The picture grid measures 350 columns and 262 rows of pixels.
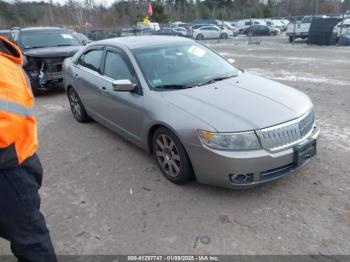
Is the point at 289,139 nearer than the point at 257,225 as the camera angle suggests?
No

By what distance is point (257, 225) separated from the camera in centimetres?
270

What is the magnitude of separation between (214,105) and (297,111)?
0.87 meters

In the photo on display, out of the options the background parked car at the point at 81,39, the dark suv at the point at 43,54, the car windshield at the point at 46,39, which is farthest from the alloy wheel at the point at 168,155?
the background parked car at the point at 81,39

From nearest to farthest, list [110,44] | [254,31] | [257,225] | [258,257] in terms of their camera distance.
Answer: [258,257] < [257,225] < [110,44] < [254,31]

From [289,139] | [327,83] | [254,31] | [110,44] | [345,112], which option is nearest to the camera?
[289,139]

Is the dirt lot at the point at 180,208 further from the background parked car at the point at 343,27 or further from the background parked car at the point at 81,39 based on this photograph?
the background parked car at the point at 343,27

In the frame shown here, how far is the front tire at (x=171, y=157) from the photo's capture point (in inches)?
122

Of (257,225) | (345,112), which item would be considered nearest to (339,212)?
(257,225)

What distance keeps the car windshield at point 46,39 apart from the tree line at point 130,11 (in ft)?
85.4

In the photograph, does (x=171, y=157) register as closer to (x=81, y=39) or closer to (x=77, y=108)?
(x=77, y=108)

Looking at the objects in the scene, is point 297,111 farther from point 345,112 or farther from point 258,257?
point 345,112

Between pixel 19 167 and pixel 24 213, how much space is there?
28 cm

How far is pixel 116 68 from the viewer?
4102 mm

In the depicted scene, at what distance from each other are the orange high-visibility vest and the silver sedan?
1614 millimetres
